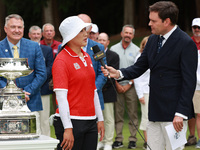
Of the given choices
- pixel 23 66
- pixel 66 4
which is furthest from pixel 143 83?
pixel 66 4

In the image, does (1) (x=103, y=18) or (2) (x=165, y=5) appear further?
(1) (x=103, y=18)

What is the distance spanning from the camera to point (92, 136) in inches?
196

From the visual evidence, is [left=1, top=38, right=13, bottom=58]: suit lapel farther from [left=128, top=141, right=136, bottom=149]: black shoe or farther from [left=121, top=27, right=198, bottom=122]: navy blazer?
[left=128, top=141, right=136, bottom=149]: black shoe

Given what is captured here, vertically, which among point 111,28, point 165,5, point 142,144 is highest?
point 111,28

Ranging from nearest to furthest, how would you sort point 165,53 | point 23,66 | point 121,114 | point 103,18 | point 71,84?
point 23,66, point 71,84, point 165,53, point 121,114, point 103,18

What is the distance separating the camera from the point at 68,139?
15.4ft

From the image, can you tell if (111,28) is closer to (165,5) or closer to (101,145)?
(101,145)

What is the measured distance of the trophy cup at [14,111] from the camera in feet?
13.4

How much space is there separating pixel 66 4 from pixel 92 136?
69.3 feet

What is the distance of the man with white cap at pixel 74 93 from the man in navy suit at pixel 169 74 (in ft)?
1.81

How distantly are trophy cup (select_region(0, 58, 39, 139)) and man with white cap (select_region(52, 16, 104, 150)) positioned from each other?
0.49 m

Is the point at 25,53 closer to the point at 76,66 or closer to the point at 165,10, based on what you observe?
the point at 76,66

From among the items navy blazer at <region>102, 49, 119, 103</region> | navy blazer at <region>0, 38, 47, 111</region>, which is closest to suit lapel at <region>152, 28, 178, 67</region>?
navy blazer at <region>0, 38, 47, 111</region>

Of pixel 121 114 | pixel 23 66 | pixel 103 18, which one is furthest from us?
pixel 103 18
